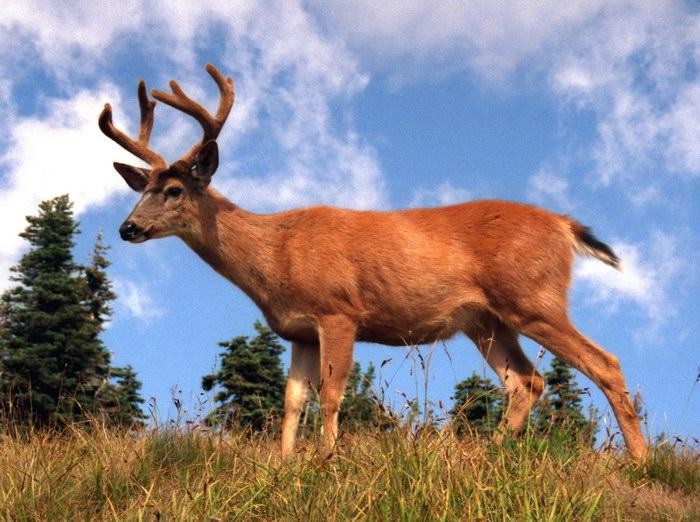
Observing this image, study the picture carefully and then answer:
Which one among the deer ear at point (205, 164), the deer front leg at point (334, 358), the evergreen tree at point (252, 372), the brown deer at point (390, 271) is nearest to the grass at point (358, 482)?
the deer front leg at point (334, 358)

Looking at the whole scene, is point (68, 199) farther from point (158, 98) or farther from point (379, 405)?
point (379, 405)

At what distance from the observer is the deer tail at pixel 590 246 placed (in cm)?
939

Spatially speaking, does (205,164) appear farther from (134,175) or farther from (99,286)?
(99,286)

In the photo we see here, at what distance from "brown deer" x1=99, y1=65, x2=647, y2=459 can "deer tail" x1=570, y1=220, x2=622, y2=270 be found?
0.05ft

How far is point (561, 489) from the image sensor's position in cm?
518

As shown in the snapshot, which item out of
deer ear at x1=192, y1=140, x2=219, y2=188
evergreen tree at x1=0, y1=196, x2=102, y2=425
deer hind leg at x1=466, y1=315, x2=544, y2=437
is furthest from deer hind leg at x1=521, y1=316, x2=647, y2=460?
evergreen tree at x1=0, y1=196, x2=102, y2=425

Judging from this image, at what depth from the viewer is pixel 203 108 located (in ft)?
31.8

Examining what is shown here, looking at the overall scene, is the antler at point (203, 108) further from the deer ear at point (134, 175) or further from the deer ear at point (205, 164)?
the deer ear at point (134, 175)

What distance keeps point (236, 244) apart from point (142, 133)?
8.12 ft

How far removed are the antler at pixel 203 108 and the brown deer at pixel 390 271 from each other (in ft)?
1.03

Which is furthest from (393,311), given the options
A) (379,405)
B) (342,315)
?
(379,405)

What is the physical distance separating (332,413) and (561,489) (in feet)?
10.4

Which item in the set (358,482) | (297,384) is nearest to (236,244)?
(297,384)

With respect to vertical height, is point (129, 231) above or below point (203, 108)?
below
